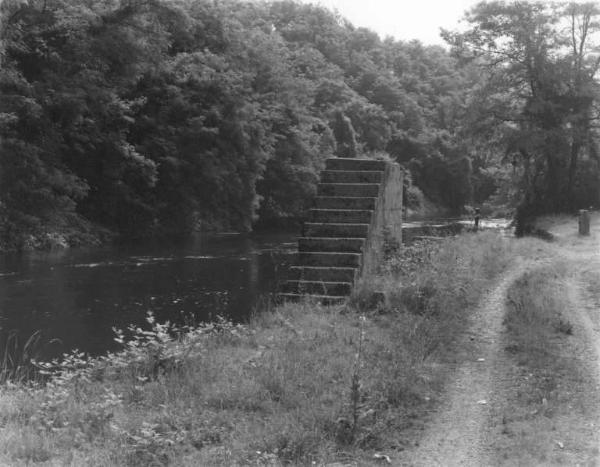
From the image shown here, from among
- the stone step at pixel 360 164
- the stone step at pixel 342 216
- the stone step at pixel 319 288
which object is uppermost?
the stone step at pixel 360 164

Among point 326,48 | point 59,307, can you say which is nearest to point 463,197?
point 326,48

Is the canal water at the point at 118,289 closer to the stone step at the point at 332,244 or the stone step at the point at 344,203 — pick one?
the stone step at the point at 332,244

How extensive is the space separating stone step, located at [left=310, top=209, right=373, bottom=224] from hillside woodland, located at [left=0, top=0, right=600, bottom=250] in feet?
54.6

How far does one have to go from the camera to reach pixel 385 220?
46.0 feet

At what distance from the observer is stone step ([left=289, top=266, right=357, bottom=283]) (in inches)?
472

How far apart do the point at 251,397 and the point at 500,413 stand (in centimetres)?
243

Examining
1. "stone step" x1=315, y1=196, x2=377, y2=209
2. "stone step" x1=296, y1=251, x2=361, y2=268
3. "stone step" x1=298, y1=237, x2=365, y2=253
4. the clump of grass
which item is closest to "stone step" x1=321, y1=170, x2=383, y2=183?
"stone step" x1=315, y1=196, x2=377, y2=209

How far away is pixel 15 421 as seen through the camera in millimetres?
6090

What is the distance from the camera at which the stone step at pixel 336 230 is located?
12573 mm

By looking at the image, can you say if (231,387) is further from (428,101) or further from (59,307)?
(428,101)

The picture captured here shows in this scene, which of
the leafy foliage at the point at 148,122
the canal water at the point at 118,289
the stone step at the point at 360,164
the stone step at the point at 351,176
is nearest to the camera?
the canal water at the point at 118,289

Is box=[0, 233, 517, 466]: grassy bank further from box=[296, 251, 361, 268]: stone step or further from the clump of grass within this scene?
box=[296, 251, 361, 268]: stone step

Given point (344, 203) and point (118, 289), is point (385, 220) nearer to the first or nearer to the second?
point (344, 203)

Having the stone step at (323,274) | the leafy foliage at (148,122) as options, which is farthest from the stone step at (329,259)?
the leafy foliage at (148,122)
